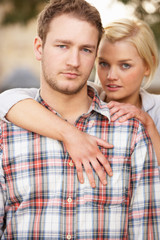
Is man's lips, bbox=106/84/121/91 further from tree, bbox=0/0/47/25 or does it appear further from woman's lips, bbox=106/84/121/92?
tree, bbox=0/0/47/25

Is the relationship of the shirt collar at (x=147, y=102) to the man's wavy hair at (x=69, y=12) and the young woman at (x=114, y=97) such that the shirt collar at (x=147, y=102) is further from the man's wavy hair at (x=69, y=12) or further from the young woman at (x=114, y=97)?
the man's wavy hair at (x=69, y=12)

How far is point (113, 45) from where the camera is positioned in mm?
2025

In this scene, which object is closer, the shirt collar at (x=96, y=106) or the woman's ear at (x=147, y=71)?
the shirt collar at (x=96, y=106)

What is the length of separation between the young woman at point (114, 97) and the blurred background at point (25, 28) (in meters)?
0.97

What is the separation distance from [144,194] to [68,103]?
555mm

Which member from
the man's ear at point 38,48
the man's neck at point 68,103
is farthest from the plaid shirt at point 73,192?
the man's ear at point 38,48

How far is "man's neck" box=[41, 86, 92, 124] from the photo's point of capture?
1.66 metres

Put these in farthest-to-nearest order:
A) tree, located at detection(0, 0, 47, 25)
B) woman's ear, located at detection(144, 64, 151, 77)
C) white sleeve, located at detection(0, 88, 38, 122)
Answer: tree, located at detection(0, 0, 47, 25) < woman's ear, located at detection(144, 64, 151, 77) < white sleeve, located at detection(0, 88, 38, 122)

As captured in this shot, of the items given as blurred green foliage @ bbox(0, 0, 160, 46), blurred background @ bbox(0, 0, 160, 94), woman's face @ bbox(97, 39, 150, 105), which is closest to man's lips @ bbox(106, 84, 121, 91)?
woman's face @ bbox(97, 39, 150, 105)

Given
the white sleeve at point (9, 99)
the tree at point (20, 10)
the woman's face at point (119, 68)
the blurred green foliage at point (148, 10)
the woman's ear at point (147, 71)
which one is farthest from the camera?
the tree at point (20, 10)

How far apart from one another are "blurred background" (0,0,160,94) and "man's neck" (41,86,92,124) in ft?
5.14

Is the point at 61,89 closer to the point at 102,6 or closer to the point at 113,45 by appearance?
the point at 113,45

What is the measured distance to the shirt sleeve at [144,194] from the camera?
1.51 meters

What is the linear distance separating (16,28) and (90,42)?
4.27m
